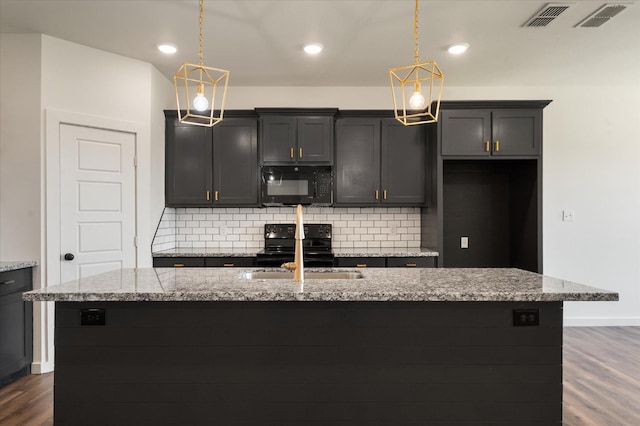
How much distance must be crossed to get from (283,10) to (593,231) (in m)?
4.26

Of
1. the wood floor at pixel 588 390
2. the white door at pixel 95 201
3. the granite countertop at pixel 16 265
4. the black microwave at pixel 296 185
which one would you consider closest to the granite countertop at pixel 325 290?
the wood floor at pixel 588 390

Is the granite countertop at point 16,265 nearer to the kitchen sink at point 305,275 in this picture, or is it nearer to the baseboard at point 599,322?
the kitchen sink at point 305,275

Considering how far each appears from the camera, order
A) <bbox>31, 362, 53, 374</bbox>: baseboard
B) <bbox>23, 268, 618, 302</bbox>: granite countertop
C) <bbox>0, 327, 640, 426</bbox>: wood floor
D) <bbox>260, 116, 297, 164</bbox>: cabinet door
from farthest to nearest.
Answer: <bbox>260, 116, 297, 164</bbox>: cabinet door < <bbox>31, 362, 53, 374</bbox>: baseboard < <bbox>0, 327, 640, 426</bbox>: wood floor < <bbox>23, 268, 618, 302</bbox>: granite countertop

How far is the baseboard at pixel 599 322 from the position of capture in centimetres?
463

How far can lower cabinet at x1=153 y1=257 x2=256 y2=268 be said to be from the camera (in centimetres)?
401

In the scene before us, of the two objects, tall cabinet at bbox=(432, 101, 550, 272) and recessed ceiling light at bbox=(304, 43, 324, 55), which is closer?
recessed ceiling light at bbox=(304, 43, 324, 55)

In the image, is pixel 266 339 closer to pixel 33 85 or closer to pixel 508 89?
pixel 33 85

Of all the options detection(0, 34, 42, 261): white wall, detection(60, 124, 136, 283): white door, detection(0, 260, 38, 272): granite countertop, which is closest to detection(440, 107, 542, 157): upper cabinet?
detection(60, 124, 136, 283): white door

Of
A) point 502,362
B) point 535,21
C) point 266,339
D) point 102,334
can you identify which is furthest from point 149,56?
point 502,362

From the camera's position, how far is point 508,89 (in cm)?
465

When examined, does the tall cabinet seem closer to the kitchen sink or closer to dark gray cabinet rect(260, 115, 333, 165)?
dark gray cabinet rect(260, 115, 333, 165)

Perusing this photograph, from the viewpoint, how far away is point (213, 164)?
431cm

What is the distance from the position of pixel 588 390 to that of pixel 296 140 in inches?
132

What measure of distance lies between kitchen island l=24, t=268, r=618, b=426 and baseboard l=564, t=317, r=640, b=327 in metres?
3.33
